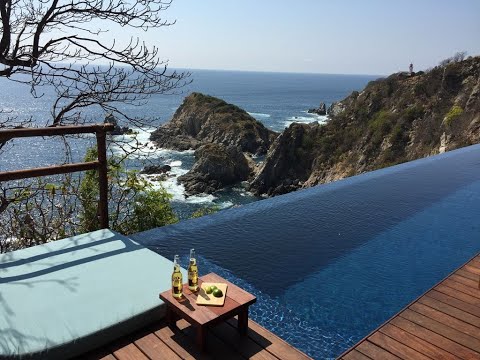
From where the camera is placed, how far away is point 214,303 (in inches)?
94.0

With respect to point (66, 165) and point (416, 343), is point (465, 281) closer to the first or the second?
point (416, 343)

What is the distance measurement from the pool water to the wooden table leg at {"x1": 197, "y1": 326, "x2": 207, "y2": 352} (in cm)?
99

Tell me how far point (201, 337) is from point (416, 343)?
4.66 feet

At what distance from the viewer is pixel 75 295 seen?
2.67 metres

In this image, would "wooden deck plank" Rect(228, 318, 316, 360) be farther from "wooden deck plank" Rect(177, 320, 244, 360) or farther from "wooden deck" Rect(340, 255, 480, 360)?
"wooden deck" Rect(340, 255, 480, 360)

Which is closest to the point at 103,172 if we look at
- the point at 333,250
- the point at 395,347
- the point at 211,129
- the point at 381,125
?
the point at 333,250

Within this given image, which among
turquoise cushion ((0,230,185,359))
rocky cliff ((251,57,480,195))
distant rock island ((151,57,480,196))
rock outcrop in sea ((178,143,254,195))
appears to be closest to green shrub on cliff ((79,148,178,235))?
turquoise cushion ((0,230,185,359))

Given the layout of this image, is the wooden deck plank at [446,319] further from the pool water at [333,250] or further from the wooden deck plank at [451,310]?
the pool water at [333,250]

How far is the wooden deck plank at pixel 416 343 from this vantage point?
249 cm

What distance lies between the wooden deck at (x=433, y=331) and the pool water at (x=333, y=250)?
1.33 feet

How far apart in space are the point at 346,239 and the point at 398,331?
242 centimetres

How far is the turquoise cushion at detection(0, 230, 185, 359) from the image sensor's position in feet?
7.46

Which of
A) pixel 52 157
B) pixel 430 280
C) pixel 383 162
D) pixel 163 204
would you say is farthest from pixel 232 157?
pixel 430 280

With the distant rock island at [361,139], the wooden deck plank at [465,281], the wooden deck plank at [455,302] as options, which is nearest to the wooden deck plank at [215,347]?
the wooden deck plank at [455,302]
